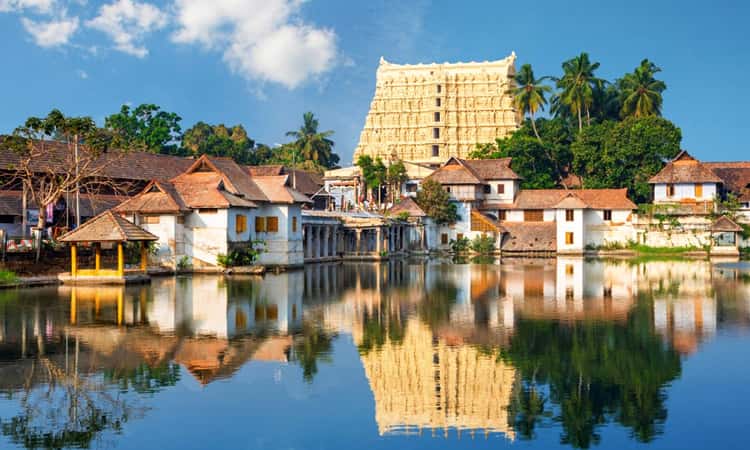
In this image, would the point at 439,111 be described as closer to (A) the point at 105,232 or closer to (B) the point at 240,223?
(B) the point at 240,223

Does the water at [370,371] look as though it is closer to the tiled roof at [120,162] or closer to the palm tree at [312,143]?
the tiled roof at [120,162]

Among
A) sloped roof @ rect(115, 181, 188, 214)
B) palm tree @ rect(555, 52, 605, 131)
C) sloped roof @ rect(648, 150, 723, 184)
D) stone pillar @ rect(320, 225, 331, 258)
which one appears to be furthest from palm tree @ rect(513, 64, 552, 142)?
sloped roof @ rect(115, 181, 188, 214)

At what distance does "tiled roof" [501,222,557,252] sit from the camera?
69438 millimetres

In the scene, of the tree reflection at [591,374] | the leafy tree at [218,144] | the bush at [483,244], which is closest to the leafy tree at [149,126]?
the leafy tree at [218,144]

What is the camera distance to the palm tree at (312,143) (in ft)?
340

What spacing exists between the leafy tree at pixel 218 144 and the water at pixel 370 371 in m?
55.8

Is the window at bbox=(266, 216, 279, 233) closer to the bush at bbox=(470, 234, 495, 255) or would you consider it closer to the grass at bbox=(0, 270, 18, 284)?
the grass at bbox=(0, 270, 18, 284)

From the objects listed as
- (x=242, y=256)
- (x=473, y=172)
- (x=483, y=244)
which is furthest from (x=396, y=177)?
(x=242, y=256)

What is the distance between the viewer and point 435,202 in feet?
225

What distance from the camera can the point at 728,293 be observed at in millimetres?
32281

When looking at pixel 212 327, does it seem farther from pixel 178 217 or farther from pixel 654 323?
pixel 178 217

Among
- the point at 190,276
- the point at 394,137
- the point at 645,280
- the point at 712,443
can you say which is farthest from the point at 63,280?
the point at 394,137

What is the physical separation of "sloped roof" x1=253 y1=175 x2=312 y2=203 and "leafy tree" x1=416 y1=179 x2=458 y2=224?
22589mm

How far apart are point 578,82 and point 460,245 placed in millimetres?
23543
